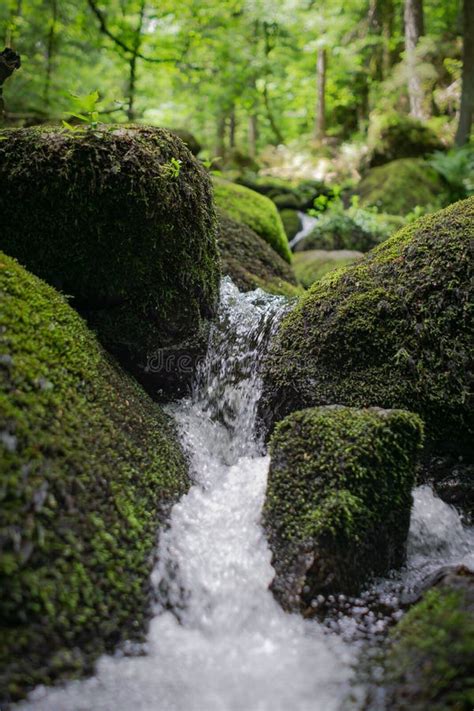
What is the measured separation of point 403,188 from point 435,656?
11.9 metres

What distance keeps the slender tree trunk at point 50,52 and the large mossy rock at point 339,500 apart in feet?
32.6

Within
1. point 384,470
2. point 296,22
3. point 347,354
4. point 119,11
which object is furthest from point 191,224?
point 296,22

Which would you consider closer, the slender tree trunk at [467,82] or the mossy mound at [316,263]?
the mossy mound at [316,263]

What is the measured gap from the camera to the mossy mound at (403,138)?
13.4 meters

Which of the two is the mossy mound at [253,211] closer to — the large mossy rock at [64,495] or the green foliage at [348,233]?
the green foliage at [348,233]

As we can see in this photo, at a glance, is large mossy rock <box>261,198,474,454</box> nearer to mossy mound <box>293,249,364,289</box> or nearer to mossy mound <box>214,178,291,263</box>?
mossy mound <box>214,178,291,263</box>

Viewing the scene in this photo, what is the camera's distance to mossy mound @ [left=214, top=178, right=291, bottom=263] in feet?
22.1

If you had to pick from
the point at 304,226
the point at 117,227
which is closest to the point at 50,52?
the point at 304,226

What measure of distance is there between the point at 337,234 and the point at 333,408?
7459 millimetres

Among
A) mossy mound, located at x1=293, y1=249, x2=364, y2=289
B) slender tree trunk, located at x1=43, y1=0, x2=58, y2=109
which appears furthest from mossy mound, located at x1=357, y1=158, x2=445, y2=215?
slender tree trunk, located at x1=43, y1=0, x2=58, y2=109

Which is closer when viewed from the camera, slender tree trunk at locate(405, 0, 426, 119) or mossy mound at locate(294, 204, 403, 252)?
mossy mound at locate(294, 204, 403, 252)

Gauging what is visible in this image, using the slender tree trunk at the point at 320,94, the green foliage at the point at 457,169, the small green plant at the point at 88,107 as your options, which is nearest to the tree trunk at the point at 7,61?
the small green plant at the point at 88,107

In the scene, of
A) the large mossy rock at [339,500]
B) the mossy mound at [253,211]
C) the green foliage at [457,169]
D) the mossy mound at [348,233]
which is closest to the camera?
the large mossy rock at [339,500]

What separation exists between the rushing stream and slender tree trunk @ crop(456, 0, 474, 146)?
11.6 metres
